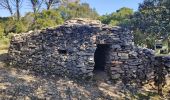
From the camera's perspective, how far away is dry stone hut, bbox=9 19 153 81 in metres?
11.8

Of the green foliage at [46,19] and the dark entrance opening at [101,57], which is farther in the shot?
the green foliage at [46,19]

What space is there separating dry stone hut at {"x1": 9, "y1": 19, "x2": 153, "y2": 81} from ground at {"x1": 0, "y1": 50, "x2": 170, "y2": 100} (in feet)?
1.37

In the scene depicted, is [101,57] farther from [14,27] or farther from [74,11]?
[74,11]

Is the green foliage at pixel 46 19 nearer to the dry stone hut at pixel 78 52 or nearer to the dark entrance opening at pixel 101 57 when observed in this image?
the dark entrance opening at pixel 101 57

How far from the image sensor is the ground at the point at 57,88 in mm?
10008

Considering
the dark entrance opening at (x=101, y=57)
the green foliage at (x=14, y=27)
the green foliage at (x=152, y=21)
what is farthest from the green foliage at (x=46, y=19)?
the dark entrance opening at (x=101, y=57)

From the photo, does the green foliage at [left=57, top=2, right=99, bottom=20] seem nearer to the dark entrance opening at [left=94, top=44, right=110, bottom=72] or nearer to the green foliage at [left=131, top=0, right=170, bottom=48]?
the green foliage at [left=131, top=0, right=170, bottom=48]

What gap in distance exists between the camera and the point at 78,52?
11.8 metres

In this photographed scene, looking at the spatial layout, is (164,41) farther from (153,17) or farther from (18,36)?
(18,36)

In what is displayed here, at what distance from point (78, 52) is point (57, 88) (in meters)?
1.83

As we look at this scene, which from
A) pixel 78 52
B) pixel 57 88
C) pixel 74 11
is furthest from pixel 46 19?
pixel 74 11

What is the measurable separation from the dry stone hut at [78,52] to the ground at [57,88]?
0.42 m

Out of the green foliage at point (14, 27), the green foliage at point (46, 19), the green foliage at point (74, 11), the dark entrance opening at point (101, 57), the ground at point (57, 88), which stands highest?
the green foliage at point (74, 11)

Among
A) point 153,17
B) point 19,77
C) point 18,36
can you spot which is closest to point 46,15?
point 153,17
